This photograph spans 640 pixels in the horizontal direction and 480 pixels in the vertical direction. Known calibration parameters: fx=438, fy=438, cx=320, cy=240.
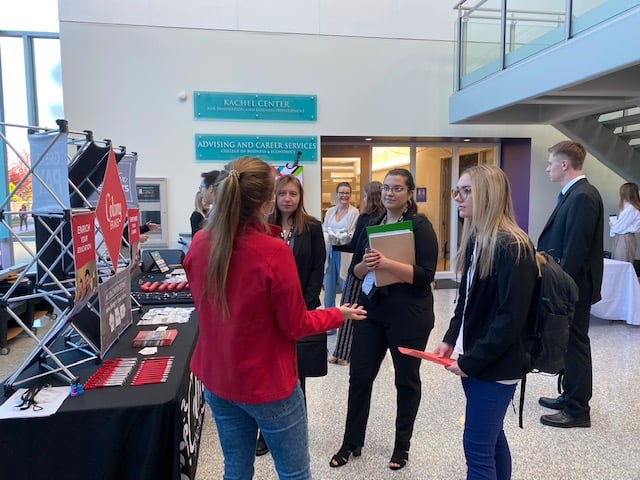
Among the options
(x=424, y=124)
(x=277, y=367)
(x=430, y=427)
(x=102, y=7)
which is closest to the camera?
(x=277, y=367)

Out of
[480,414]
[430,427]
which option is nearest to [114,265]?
[480,414]

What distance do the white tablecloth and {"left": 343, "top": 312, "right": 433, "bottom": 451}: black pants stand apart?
328 cm

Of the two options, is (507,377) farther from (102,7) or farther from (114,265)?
(102,7)

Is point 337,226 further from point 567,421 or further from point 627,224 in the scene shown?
point 627,224

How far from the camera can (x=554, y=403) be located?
9.23ft

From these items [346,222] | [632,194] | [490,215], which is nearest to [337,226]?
[346,222]

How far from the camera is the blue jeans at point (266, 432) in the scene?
1.29m

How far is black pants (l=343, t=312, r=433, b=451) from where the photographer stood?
2006 millimetres

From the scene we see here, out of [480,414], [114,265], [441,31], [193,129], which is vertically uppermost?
[441,31]

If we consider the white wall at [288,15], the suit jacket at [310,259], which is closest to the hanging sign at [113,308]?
the suit jacket at [310,259]

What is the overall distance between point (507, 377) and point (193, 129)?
5138 mm

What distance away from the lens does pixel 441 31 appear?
604cm

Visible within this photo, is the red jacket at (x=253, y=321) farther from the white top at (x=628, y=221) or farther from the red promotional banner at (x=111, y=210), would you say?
the white top at (x=628, y=221)

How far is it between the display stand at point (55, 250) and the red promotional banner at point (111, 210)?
0.24ft
